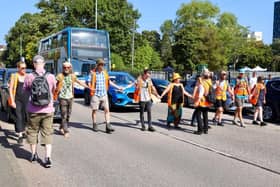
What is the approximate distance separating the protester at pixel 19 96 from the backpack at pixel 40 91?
1.77m

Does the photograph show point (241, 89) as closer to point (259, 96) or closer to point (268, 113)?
point (259, 96)

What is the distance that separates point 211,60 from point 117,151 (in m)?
49.7

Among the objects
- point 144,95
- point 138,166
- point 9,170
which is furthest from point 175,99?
point 9,170

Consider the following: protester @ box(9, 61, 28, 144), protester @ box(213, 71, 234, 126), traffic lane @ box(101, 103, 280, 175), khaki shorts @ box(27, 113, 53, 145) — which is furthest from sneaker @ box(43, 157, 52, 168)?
protester @ box(213, 71, 234, 126)

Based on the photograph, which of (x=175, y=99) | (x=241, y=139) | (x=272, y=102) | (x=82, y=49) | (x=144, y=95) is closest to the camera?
(x=241, y=139)

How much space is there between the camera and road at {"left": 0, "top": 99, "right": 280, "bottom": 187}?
5848 mm

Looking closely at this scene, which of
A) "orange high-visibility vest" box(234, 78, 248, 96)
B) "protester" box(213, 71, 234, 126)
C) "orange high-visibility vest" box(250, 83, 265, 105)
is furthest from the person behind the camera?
"orange high-visibility vest" box(250, 83, 265, 105)

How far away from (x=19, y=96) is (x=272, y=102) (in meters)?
8.90

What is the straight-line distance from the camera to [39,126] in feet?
21.2

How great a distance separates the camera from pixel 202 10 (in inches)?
3120

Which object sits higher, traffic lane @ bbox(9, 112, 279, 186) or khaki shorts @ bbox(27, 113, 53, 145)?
khaki shorts @ bbox(27, 113, 53, 145)

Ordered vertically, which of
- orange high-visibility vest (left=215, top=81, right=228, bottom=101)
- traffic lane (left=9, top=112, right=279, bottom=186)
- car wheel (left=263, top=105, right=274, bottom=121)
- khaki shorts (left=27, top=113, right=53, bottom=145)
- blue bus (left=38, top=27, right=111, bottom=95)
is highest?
blue bus (left=38, top=27, right=111, bottom=95)

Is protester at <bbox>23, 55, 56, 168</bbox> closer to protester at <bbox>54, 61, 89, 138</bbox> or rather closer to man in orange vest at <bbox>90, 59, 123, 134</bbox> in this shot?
protester at <bbox>54, 61, 89, 138</bbox>

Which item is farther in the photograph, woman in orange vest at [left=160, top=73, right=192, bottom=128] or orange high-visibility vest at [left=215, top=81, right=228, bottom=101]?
orange high-visibility vest at [left=215, top=81, right=228, bottom=101]
